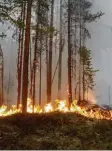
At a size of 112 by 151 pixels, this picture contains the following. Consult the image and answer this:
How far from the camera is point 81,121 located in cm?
1266

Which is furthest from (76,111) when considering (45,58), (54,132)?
(45,58)

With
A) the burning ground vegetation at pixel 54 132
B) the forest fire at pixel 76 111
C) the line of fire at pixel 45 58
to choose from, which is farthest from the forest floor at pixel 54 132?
the forest fire at pixel 76 111

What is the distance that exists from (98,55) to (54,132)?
5470 centimetres

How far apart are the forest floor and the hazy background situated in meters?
33.1

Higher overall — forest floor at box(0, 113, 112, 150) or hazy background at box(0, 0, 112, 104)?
hazy background at box(0, 0, 112, 104)

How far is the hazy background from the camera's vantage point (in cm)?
5066

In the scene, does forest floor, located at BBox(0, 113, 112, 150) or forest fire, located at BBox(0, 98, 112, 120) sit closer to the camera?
forest floor, located at BBox(0, 113, 112, 150)

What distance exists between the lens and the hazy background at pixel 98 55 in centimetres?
5066

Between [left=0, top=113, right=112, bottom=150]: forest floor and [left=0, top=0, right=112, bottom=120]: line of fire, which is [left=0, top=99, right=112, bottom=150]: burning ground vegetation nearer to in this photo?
[left=0, top=113, right=112, bottom=150]: forest floor

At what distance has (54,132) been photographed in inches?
442

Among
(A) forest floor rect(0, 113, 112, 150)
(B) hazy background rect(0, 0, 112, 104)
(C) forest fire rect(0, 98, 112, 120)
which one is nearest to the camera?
(A) forest floor rect(0, 113, 112, 150)

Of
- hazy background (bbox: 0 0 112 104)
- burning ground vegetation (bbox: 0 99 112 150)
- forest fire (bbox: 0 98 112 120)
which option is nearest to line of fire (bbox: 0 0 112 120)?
forest fire (bbox: 0 98 112 120)

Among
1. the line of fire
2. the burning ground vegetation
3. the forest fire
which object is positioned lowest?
the burning ground vegetation

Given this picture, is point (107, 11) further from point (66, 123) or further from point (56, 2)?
point (66, 123)
